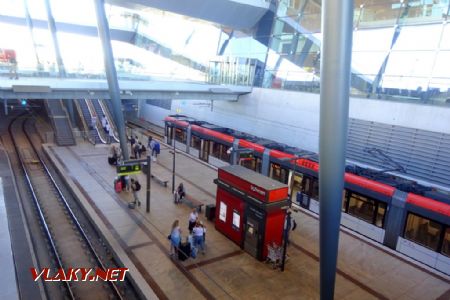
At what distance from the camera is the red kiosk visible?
10898 mm

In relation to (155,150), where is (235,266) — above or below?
below

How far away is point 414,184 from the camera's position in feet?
41.1

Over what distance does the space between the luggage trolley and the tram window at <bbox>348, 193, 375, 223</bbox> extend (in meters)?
4.02

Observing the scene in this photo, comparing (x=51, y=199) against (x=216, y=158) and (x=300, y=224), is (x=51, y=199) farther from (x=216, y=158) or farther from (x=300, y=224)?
(x=300, y=224)

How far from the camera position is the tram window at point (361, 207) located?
493 inches

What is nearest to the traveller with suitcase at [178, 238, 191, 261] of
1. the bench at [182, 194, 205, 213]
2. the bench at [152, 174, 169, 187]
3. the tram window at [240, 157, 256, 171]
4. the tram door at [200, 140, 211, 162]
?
the bench at [182, 194, 205, 213]

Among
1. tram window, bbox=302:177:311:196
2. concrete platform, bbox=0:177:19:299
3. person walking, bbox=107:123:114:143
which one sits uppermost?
concrete platform, bbox=0:177:19:299

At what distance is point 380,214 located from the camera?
1225 cm

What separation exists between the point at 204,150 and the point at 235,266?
1298cm

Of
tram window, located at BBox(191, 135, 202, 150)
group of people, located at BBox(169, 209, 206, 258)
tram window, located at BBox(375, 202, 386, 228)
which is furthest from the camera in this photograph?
tram window, located at BBox(191, 135, 202, 150)

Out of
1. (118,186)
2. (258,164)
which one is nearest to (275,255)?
(258,164)

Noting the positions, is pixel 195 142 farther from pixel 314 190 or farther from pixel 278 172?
pixel 314 190

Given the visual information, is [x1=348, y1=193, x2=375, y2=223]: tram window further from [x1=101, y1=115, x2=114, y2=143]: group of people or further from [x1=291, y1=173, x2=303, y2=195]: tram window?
[x1=101, y1=115, x2=114, y2=143]: group of people

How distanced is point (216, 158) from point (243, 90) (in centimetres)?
778
